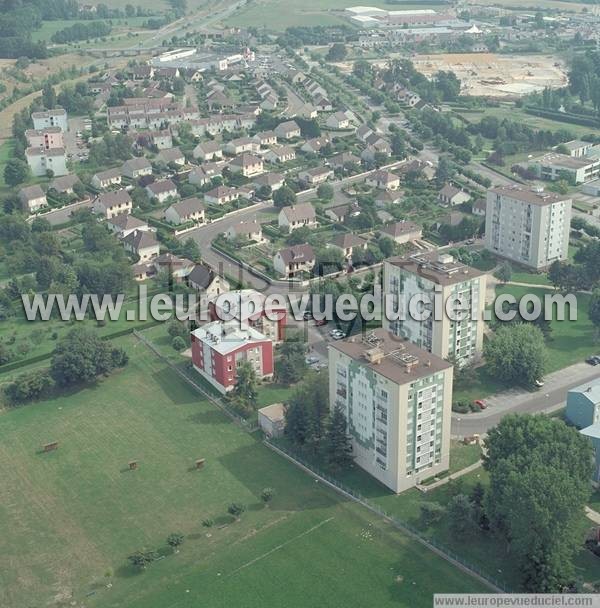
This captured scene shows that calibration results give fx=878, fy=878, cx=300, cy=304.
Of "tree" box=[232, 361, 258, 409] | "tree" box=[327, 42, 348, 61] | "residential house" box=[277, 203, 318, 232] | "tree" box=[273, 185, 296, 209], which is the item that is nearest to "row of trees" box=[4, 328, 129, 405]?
"tree" box=[232, 361, 258, 409]

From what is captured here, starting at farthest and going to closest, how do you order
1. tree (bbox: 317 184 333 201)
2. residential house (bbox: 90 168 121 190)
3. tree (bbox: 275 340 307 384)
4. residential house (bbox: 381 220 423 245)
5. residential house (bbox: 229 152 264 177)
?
residential house (bbox: 229 152 264 177) < residential house (bbox: 90 168 121 190) < tree (bbox: 317 184 333 201) < residential house (bbox: 381 220 423 245) < tree (bbox: 275 340 307 384)

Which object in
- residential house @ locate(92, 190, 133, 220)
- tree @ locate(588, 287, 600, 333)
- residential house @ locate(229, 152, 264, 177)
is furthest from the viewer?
residential house @ locate(229, 152, 264, 177)

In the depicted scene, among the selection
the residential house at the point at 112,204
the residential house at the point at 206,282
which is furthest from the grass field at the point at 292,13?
the residential house at the point at 206,282

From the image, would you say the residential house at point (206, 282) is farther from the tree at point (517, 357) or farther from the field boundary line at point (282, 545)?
the field boundary line at point (282, 545)

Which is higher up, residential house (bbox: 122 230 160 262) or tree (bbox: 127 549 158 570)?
residential house (bbox: 122 230 160 262)

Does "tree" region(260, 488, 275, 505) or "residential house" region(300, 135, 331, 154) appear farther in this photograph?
"residential house" region(300, 135, 331, 154)

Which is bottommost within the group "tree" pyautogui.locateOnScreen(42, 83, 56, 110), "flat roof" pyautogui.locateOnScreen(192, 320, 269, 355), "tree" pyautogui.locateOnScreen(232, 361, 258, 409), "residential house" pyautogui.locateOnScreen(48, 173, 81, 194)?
"tree" pyautogui.locateOnScreen(232, 361, 258, 409)

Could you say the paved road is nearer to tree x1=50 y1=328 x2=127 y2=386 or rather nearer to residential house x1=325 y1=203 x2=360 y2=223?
tree x1=50 y1=328 x2=127 y2=386
